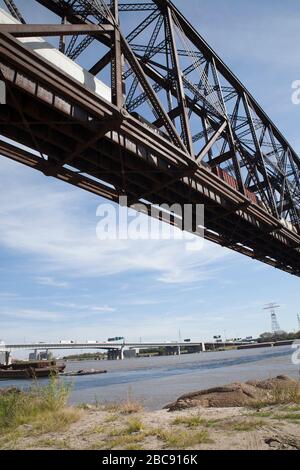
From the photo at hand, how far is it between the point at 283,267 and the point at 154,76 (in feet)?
104

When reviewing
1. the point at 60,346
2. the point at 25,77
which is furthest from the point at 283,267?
the point at 60,346

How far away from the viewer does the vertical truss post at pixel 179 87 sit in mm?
15242

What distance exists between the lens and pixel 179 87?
16.2 m

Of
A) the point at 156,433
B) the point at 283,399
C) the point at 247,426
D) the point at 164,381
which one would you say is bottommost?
the point at 164,381

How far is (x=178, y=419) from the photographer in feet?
31.8

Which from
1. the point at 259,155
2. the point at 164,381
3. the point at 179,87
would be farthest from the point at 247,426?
the point at 164,381

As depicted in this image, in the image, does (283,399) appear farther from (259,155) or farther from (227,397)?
(259,155)

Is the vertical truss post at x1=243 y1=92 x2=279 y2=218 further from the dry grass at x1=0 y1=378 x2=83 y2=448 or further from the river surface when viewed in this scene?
the dry grass at x1=0 y1=378 x2=83 y2=448

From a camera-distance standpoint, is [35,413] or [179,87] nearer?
[35,413]

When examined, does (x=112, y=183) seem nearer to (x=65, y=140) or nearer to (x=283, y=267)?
(x=65, y=140)

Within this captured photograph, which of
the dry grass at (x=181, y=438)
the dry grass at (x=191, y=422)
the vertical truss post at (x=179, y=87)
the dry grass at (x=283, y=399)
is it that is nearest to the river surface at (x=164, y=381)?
the dry grass at (x=191, y=422)

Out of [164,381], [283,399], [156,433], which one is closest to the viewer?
[156,433]
